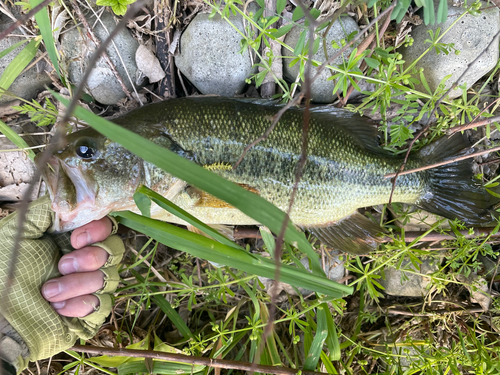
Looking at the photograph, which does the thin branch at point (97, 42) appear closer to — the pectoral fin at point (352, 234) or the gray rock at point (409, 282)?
the pectoral fin at point (352, 234)

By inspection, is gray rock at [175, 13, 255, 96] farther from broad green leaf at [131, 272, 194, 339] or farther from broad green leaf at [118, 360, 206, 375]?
broad green leaf at [118, 360, 206, 375]

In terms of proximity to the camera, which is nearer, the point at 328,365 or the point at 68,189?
the point at 68,189

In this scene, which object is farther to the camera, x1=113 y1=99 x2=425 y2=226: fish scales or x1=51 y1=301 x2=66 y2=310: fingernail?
x1=51 y1=301 x2=66 y2=310: fingernail

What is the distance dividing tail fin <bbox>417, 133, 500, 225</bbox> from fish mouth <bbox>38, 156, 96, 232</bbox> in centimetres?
202

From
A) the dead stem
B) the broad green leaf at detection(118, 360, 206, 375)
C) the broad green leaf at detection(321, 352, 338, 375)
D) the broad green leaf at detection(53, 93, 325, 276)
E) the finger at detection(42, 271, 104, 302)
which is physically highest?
the broad green leaf at detection(53, 93, 325, 276)

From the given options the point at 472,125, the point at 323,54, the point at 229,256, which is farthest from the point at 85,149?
the point at 472,125

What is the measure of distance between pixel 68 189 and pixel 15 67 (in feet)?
2.89

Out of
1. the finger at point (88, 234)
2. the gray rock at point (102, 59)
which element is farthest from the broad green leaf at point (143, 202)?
the gray rock at point (102, 59)

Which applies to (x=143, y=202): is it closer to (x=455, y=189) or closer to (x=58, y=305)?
(x=58, y=305)

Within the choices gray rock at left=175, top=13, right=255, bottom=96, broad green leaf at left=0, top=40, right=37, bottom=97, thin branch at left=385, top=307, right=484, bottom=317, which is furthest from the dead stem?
broad green leaf at left=0, top=40, right=37, bottom=97

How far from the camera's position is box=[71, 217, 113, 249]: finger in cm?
202

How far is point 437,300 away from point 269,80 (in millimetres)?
1964

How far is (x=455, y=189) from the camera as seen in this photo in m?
2.11

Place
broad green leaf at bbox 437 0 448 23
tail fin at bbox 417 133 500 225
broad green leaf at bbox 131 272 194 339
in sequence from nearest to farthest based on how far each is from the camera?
broad green leaf at bbox 437 0 448 23
tail fin at bbox 417 133 500 225
broad green leaf at bbox 131 272 194 339
